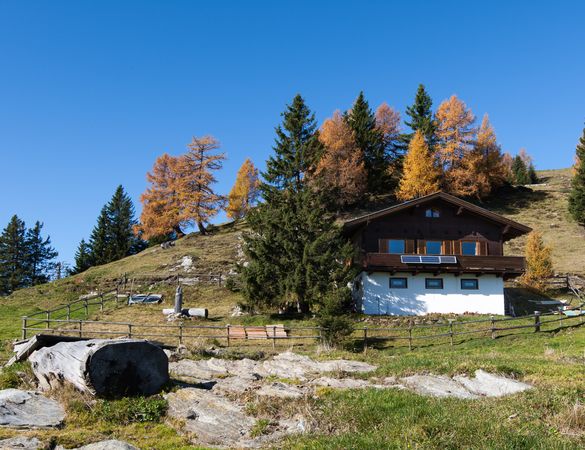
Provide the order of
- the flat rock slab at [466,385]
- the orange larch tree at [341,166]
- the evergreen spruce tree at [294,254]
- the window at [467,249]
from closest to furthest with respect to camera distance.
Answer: the flat rock slab at [466,385]
the evergreen spruce tree at [294,254]
the window at [467,249]
the orange larch tree at [341,166]

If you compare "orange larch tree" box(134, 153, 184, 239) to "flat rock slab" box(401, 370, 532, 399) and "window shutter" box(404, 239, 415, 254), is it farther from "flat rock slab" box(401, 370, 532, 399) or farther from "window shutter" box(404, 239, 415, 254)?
"flat rock slab" box(401, 370, 532, 399)

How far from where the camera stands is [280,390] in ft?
45.1

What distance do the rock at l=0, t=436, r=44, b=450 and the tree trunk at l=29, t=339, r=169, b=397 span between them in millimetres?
2670

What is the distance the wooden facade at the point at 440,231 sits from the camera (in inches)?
1512

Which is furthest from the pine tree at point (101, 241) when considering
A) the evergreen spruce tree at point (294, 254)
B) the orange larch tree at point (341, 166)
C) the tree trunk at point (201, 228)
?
the evergreen spruce tree at point (294, 254)

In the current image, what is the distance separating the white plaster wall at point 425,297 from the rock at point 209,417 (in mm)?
25400

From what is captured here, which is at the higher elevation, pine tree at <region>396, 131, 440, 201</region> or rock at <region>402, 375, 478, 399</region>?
pine tree at <region>396, 131, 440, 201</region>

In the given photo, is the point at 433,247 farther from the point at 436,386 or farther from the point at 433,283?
the point at 436,386

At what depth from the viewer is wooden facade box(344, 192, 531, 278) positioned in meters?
38.4

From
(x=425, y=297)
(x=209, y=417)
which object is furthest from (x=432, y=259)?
(x=209, y=417)

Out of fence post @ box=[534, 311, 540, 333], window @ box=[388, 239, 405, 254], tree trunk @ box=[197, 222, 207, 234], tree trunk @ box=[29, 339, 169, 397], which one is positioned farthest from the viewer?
tree trunk @ box=[197, 222, 207, 234]

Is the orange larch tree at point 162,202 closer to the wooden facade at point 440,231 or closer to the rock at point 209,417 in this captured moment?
the wooden facade at point 440,231

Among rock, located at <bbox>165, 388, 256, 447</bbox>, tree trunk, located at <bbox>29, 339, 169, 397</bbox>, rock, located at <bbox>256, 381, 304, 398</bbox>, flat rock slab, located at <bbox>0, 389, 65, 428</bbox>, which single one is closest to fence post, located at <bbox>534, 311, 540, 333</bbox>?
rock, located at <bbox>256, 381, 304, 398</bbox>

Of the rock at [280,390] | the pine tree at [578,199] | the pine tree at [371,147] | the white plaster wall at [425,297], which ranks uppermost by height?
the pine tree at [371,147]
